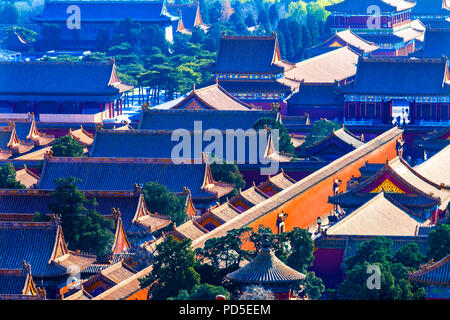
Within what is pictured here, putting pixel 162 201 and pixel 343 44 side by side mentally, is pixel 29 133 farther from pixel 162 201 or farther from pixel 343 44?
pixel 343 44

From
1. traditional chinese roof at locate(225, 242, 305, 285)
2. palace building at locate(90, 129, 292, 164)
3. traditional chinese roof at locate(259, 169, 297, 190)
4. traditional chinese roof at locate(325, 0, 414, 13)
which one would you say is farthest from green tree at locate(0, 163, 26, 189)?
traditional chinese roof at locate(325, 0, 414, 13)

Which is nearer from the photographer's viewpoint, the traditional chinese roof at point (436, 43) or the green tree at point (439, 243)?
the green tree at point (439, 243)

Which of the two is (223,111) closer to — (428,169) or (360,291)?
(428,169)

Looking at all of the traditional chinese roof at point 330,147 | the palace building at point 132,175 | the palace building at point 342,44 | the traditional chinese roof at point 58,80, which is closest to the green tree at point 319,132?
the traditional chinese roof at point 330,147

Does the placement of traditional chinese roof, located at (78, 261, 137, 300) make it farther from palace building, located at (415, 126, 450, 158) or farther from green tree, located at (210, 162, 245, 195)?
palace building, located at (415, 126, 450, 158)

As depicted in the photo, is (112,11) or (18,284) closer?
(18,284)

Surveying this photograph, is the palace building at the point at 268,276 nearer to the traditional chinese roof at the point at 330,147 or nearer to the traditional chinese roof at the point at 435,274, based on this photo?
the traditional chinese roof at the point at 435,274

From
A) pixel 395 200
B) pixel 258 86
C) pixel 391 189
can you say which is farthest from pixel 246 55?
pixel 395 200

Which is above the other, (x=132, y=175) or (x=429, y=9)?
(x=132, y=175)
